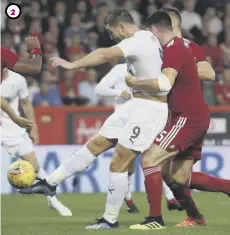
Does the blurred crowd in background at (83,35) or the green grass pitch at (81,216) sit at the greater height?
the blurred crowd in background at (83,35)

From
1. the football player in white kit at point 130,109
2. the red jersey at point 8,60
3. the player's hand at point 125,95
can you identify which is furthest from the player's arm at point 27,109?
the red jersey at point 8,60

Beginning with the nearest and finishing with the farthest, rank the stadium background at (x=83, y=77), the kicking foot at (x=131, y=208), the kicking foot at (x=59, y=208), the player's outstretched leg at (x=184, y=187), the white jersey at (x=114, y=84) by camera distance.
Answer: the player's outstretched leg at (x=184, y=187)
the kicking foot at (x=59, y=208)
the kicking foot at (x=131, y=208)
the white jersey at (x=114, y=84)
the stadium background at (x=83, y=77)

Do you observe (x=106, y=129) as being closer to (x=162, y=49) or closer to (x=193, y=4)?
(x=162, y=49)

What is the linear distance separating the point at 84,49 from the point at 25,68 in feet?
31.8

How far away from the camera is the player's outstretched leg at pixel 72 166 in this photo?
32.8ft

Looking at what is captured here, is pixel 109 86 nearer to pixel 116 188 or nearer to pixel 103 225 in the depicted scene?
pixel 116 188

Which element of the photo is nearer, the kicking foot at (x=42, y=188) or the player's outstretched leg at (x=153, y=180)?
the player's outstretched leg at (x=153, y=180)

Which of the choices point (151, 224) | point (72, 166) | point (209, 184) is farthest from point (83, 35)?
point (151, 224)

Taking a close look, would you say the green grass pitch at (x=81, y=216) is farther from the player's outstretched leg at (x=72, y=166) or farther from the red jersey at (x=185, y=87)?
the red jersey at (x=185, y=87)

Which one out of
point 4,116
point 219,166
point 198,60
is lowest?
point 219,166

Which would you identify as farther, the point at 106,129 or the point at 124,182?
the point at 106,129

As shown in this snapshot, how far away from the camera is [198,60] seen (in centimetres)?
1001

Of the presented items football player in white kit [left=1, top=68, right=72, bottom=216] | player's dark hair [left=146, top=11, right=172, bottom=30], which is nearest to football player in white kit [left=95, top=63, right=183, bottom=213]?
football player in white kit [left=1, top=68, right=72, bottom=216]

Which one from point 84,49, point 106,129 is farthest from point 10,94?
point 84,49
